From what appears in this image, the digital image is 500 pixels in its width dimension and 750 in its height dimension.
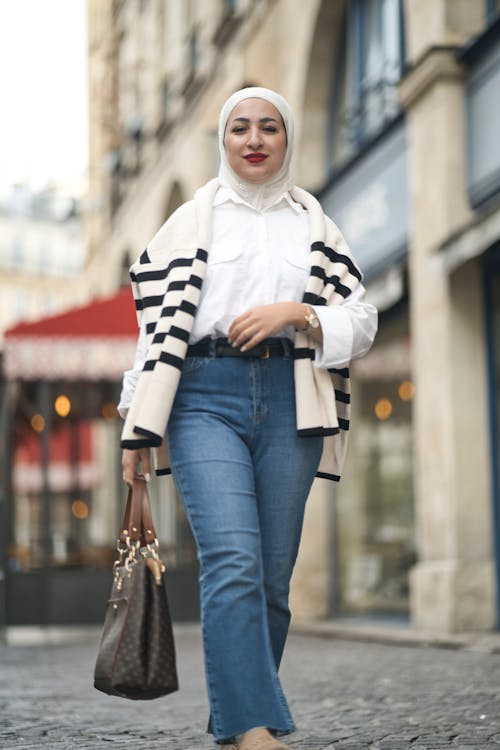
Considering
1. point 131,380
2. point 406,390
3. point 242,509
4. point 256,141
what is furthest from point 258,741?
point 406,390

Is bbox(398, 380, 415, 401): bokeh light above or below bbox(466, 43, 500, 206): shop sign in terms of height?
below

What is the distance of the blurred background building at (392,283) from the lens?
10047 mm

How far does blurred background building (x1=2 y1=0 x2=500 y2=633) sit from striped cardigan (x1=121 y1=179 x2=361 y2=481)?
490 cm

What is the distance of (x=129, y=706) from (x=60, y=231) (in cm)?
6947

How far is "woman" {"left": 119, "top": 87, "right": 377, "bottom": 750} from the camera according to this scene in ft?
11.8

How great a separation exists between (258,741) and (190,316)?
1.14m

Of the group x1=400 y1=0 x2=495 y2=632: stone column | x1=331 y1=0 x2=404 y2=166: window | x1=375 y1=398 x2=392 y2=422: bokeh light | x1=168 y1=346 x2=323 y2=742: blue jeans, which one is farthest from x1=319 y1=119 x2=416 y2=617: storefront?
x1=168 y1=346 x2=323 y2=742: blue jeans

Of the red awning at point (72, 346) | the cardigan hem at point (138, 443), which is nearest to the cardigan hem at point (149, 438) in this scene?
the cardigan hem at point (138, 443)

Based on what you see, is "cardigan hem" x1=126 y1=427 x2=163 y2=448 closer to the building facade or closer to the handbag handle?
the handbag handle

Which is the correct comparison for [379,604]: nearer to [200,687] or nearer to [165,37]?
[200,687]

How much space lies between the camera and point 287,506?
3.83 metres

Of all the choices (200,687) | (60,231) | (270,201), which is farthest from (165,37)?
(60,231)

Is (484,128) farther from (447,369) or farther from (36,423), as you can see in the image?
(36,423)

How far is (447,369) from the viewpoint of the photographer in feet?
33.4
